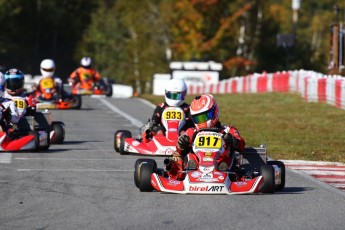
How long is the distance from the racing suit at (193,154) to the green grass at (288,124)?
4.95 m

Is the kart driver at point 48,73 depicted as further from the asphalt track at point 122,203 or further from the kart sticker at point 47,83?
the asphalt track at point 122,203

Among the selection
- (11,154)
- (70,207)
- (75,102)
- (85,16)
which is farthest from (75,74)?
(85,16)

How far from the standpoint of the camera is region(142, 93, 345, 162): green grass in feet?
63.7

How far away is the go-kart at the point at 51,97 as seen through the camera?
31.6 m

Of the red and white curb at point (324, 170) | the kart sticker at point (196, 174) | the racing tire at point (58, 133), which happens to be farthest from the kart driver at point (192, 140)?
the racing tire at point (58, 133)

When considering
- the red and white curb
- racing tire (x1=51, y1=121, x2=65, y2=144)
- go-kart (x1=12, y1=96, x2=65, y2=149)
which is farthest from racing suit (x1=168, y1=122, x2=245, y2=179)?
racing tire (x1=51, y1=121, x2=65, y2=144)

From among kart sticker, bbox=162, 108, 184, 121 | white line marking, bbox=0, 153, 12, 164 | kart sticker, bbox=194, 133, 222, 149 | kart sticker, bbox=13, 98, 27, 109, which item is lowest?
white line marking, bbox=0, 153, 12, 164

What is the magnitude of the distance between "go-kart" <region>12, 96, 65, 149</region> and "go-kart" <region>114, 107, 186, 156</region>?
43.8 inches

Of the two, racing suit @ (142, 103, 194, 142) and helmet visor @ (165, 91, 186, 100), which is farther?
helmet visor @ (165, 91, 186, 100)

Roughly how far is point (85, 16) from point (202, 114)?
88740mm

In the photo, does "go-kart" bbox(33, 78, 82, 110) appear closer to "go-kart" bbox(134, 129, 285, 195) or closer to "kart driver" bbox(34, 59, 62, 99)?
"kart driver" bbox(34, 59, 62, 99)

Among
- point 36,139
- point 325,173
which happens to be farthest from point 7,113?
point 325,173

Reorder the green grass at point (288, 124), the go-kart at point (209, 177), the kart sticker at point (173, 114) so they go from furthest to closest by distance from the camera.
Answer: the green grass at point (288, 124), the kart sticker at point (173, 114), the go-kart at point (209, 177)

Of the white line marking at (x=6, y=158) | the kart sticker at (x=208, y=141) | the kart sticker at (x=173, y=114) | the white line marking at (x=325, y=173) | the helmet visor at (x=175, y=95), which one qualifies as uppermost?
the helmet visor at (x=175, y=95)
